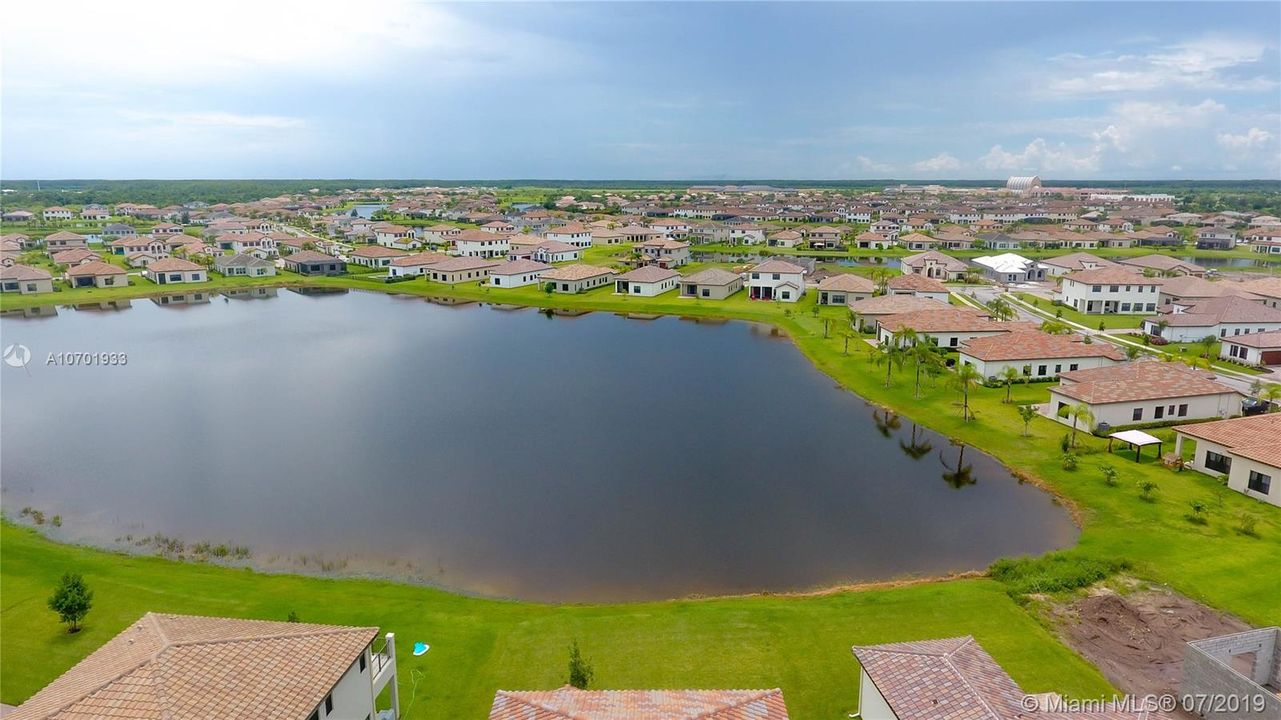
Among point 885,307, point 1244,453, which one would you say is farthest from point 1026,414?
point 885,307

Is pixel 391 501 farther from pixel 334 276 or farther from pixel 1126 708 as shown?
pixel 334 276

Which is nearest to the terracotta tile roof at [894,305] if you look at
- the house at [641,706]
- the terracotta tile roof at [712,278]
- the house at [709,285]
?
the house at [709,285]

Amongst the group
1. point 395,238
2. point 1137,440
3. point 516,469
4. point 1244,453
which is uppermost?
point 395,238

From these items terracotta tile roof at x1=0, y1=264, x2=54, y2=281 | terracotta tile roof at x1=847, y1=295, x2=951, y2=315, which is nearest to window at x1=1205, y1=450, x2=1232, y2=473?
terracotta tile roof at x1=847, y1=295, x2=951, y2=315

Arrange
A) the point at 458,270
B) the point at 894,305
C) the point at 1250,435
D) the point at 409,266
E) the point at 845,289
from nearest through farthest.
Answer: the point at 1250,435 → the point at 894,305 → the point at 845,289 → the point at 458,270 → the point at 409,266

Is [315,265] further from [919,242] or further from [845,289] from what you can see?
[919,242]
